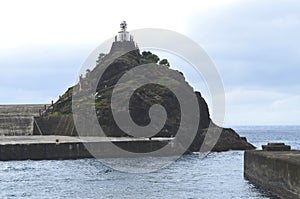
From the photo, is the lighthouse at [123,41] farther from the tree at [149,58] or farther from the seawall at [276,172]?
the seawall at [276,172]

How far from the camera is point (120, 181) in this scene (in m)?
41.6

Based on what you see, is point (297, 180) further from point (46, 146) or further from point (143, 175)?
point (46, 146)

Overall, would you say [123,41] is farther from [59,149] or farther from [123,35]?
[59,149]

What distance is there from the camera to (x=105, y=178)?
43656mm

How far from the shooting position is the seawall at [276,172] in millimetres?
28266

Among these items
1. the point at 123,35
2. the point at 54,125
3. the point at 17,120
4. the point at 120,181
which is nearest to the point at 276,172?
the point at 120,181

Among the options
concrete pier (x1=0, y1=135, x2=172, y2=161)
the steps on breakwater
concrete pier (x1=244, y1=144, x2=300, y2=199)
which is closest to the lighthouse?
the steps on breakwater

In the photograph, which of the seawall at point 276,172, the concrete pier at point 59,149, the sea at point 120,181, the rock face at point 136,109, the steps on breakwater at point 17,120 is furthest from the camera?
the steps on breakwater at point 17,120

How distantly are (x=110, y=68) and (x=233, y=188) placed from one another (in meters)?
64.6

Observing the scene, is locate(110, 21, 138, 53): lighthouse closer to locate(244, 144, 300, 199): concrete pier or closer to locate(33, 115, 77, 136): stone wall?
locate(33, 115, 77, 136): stone wall

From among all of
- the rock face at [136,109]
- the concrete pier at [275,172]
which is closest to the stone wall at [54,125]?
the rock face at [136,109]

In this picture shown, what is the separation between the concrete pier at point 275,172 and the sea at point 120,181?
63 cm

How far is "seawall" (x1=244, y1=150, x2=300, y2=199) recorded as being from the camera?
Answer: 28266mm

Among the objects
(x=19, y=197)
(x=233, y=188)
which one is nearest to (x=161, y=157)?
(x=233, y=188)
